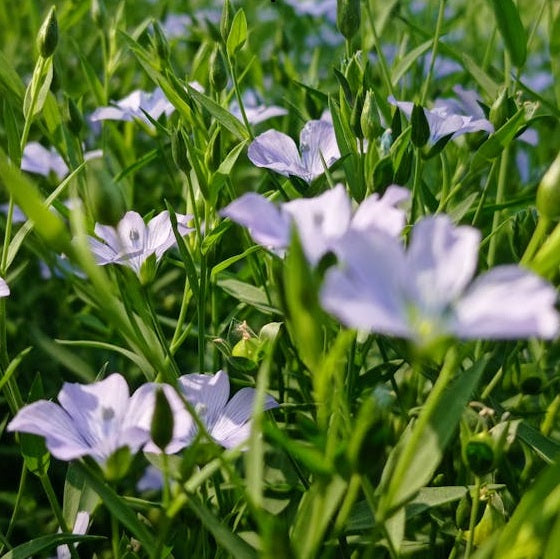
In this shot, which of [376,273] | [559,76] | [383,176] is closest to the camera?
[376,273]

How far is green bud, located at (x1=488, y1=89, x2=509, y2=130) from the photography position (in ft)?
2.68

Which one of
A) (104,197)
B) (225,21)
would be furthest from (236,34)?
(104,197)

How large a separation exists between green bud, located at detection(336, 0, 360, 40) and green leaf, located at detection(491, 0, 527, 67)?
14cm

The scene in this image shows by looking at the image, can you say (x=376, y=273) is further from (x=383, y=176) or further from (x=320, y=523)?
(x=383, y=176)

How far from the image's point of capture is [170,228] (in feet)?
2.55

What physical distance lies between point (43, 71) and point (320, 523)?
536 millimetres

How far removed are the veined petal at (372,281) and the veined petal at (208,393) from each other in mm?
258

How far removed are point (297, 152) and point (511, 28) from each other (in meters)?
0.25

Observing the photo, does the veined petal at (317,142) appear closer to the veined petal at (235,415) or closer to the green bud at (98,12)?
the veined petal at (235,415)

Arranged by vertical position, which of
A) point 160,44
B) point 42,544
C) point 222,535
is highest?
point 160,44

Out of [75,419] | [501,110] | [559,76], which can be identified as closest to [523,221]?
[501,110]

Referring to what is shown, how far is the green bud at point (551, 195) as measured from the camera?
55 cm

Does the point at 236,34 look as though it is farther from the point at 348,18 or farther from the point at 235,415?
the point at 235,415

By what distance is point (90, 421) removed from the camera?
2.01 feet
